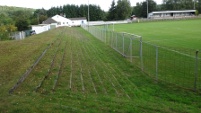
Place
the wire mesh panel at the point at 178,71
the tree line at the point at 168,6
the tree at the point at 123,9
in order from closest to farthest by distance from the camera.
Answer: the wire mesh panel at the point at 178,71 → the tree at the point at 123,9 → the tree line at the point at 168,6

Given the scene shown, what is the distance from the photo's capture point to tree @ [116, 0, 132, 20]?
106188 millimetres

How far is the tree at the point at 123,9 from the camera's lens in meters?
106

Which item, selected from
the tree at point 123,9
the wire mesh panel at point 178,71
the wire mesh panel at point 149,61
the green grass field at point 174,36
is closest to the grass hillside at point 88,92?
the wire mesh panel at point 149,61

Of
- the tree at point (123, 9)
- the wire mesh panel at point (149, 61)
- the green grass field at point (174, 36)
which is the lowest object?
the wire mesh panel at point (149, 61)

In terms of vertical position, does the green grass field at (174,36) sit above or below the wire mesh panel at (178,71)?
above

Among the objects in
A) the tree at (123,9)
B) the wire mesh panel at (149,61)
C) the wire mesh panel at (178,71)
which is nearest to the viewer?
the wire mesh panel at (178,71)

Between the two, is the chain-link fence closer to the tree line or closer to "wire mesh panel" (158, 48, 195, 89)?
"wire mesh panel" (158, 48, 195, 89)

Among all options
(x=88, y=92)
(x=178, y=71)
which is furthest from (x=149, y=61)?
(x=88, y=92)

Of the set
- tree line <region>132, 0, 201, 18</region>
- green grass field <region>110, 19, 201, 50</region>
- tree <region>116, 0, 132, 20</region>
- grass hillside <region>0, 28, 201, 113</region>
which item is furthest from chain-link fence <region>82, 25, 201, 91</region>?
tree line <region>132, 0, 201, 18</region>

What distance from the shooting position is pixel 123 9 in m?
107

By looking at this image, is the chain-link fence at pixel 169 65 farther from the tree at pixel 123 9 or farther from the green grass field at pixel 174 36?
the tree at pixel 123 9

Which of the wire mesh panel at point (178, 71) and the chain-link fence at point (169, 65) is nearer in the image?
the chain-link fence at point (169, 65)

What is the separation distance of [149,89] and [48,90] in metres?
3.56

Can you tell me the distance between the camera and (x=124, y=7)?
106188mm
